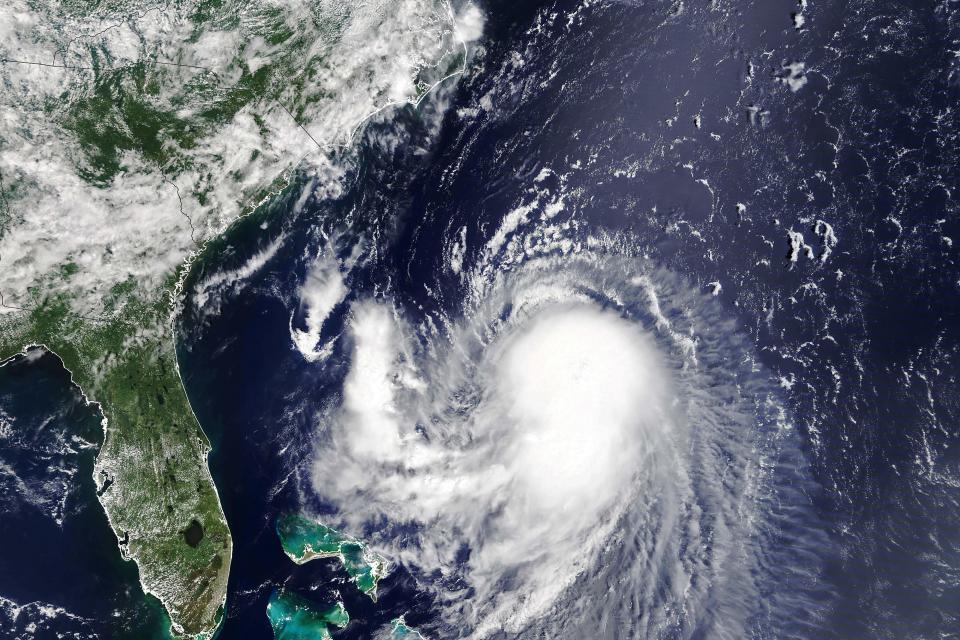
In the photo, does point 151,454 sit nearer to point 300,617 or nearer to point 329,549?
point 329,549

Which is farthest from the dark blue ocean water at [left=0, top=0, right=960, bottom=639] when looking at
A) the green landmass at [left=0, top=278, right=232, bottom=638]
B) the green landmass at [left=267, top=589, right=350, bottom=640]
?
the green landmass at [left=0, top=278, right=232, bottom=638]

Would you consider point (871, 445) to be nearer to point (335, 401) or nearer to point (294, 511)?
point (335, 401)

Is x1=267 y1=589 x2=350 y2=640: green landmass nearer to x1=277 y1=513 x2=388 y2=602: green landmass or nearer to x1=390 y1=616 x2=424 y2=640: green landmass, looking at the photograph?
x1=277 y1=513 x2=388 y2=602: green landmass

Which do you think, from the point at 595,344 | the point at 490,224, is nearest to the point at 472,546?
the point at 595,344

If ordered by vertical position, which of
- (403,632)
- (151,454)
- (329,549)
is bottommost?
(403,632)

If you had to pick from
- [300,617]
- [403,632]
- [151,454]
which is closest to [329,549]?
[300,617]

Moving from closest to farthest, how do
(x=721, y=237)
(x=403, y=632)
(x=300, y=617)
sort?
(x=721, y=237)
(x=403, y=632)
(x=300, y=617)

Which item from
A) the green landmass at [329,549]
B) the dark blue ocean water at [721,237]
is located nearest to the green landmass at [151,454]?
the dark blue ocean water at [721,237]

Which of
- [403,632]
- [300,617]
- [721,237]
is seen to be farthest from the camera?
[300,617]
